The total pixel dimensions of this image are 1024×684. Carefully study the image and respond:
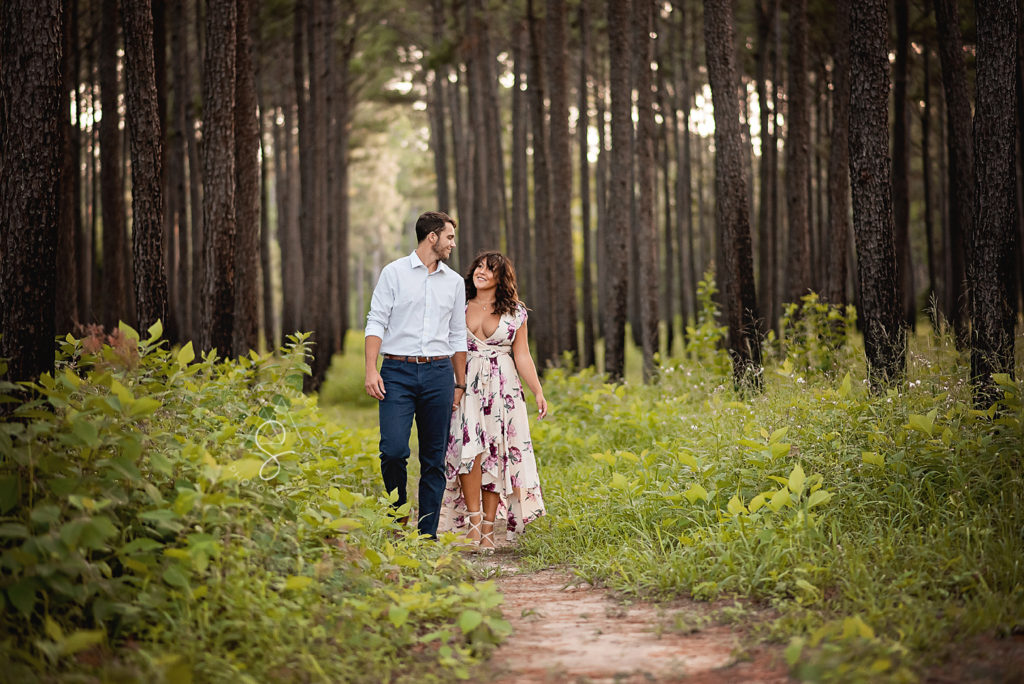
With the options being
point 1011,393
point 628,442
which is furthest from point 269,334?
point 1011,393

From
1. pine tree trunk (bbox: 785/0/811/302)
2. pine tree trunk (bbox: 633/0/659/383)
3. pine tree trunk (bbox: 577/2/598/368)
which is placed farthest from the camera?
pine tree trunk (bbox: 577/2/598/368)

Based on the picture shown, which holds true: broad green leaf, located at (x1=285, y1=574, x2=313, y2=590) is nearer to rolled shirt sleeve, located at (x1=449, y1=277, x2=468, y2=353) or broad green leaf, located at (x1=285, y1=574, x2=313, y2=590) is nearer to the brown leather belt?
the brown leather belt

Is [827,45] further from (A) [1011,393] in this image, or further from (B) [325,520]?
(B) [325,520]

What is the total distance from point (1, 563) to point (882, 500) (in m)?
4.56

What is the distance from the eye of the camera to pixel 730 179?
36.2 ft

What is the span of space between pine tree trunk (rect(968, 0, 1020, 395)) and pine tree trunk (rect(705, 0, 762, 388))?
4227 mm

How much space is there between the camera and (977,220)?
6.73m

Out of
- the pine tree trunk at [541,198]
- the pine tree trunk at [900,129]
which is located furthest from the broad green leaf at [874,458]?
the pine tree trunk at [900,129]

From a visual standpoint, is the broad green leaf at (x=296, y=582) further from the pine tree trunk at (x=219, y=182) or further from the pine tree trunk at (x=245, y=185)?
the pine tree trunk at (x=245, y=185)

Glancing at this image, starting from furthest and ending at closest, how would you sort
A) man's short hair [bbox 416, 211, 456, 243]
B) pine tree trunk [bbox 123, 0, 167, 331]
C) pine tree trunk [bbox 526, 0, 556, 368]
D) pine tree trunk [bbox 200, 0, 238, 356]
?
pine tree trunk [bbox 526, 0, 556, 368] → pine tree trunk [bbox 200, 0, 238, 356] → pine tree trunk [bbox 123, 0, 167, 331] → man's short hair [bbox 416, 211, 456, 243]

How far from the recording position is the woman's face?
6371mm

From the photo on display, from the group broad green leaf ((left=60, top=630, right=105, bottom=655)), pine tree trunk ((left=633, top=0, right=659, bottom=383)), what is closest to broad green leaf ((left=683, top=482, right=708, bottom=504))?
broad green leaf ((left=60, top=630, right=105, bottom=655))

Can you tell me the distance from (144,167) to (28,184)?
14.7 feet

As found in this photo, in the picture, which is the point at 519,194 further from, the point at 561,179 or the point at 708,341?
the point at 708,341
